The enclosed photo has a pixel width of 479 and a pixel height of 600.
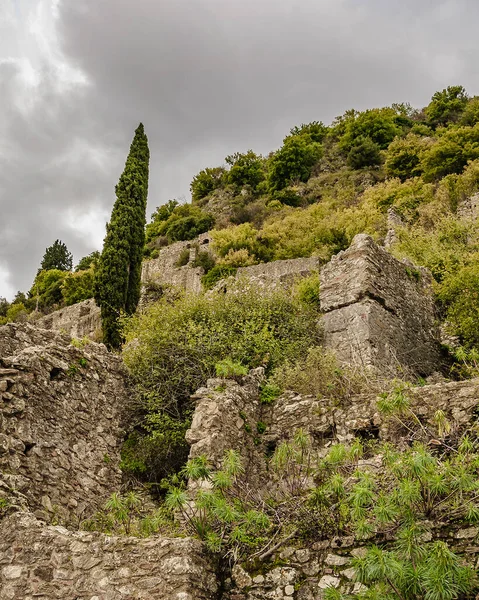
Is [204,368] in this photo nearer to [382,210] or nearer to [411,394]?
[411,394]

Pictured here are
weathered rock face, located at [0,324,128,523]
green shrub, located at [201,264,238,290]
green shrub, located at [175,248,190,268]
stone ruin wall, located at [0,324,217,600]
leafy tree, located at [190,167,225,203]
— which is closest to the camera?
stone ruin wall, located at [0,324,217,600]

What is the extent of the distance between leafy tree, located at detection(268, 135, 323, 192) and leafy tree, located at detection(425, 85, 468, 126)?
35.6 feet

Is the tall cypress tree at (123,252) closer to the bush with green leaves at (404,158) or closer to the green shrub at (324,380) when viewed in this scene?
the green shrub at (324,380)

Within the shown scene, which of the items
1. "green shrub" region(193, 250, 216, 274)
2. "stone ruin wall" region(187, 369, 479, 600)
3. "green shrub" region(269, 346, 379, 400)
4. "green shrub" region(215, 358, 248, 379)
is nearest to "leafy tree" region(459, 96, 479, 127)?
"green shrub" region(193, 250, 216, 274)

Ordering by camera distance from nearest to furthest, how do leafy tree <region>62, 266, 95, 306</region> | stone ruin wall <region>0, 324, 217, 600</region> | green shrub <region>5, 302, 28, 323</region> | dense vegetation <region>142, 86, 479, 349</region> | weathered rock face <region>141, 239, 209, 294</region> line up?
stone ruin wall <region>0, 324, 217, 600</region> → dense vegetation <region>142, 86, 479, 349</region> → weathered rock face <region>141, 239, 209, 294</region> → leafy tree <region>62, 266, 95, 306</region> → green shrub <region>5, 302, 28, 323</region>

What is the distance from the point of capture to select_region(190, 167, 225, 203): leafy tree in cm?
5085

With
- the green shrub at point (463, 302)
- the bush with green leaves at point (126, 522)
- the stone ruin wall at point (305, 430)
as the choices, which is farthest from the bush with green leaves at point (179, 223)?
the bush with green leaves at point (126, 522)

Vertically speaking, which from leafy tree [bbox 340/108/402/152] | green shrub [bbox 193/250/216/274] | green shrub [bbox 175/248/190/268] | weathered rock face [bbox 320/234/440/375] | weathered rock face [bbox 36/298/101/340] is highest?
leafy tree [bbox 340/108/402/152]

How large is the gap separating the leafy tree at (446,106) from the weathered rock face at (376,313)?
3750cm

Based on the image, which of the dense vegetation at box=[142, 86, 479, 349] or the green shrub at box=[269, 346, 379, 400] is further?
the dense vegetation at box=[142, 86, 479, 349]

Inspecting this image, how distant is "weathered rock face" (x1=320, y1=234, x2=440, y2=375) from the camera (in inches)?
466

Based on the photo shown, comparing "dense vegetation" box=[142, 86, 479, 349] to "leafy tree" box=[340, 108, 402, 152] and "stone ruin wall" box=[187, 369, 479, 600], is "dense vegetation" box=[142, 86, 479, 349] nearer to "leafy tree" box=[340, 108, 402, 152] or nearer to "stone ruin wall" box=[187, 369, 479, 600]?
"leafy tree" box=[340, 108, 402, 152]

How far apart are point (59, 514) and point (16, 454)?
0.99 m

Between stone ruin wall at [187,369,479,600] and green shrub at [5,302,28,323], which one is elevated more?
green shrub at [5,302,28,323]
